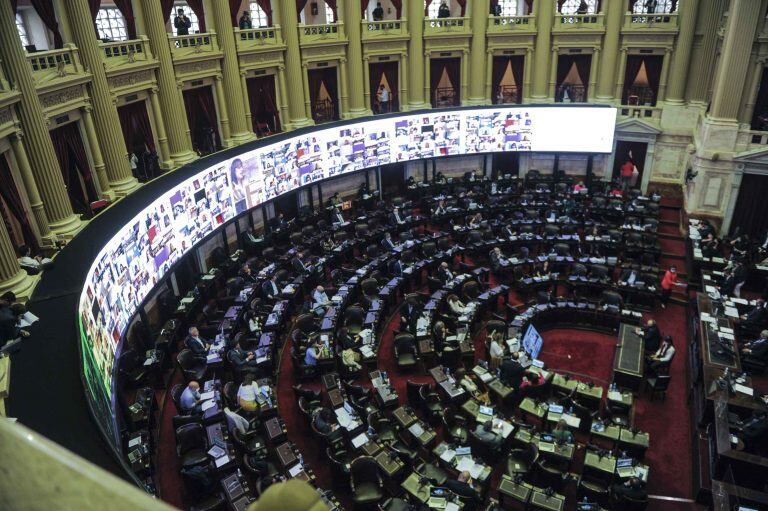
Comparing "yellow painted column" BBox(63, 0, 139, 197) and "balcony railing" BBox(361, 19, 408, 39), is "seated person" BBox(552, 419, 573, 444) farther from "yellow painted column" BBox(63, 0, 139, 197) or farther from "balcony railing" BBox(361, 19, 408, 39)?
"balcony railing" BBox(361, 19, 408, 39)

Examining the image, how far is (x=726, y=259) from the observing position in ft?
63.6

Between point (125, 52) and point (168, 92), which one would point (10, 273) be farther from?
point (168, 92)

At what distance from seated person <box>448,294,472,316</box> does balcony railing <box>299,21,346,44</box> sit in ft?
41.8

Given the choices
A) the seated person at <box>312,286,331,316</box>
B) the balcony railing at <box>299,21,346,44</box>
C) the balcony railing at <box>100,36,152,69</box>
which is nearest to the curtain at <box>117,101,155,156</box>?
the balcony railing at <box>100,36,152,69</box>

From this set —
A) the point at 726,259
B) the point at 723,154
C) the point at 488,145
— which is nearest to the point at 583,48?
the point at 488,145

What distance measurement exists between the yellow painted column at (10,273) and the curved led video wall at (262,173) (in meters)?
1.21

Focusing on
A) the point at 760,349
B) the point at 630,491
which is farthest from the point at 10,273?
the point at 760,349

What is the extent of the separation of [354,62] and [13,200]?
52.7ft

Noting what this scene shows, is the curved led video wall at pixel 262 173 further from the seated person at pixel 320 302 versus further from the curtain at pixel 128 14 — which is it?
the curtain at pixel 128 14

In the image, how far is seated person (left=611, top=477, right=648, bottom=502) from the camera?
34.6 ft

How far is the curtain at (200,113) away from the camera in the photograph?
779 inches

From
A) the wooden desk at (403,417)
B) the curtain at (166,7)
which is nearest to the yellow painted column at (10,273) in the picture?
the wooden desk at (403,417)

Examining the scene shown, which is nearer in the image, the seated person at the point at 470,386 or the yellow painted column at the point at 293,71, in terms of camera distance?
the seated person at the point at 470,386

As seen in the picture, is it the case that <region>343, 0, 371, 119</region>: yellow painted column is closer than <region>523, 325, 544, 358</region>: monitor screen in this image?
No
